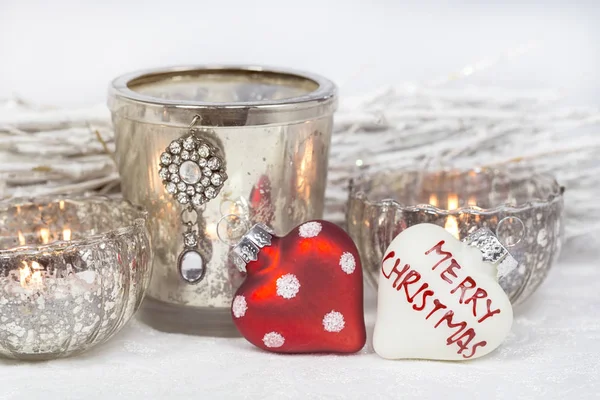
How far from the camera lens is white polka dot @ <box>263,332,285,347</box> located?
82 centimetres

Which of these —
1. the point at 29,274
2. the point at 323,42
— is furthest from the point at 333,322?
the point at 323,42

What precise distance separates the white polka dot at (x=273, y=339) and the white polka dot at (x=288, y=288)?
4 cm

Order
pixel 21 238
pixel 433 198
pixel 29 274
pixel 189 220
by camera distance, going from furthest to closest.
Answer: pixel 433 198 < pixel 21 238 < pixel 189 220 < pixel 29 274

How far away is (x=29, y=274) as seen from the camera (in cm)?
76

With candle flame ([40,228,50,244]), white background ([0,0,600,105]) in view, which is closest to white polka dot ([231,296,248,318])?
candle flame ([40,228,50,244])

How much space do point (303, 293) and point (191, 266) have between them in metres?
0.12

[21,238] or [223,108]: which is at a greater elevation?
[223,108]

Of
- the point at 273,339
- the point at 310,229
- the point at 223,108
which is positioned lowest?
the point at 273,339

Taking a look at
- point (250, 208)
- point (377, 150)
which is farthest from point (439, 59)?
point (250, 208)

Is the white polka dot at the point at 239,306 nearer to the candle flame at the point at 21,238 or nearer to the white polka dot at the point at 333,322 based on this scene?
the white polka dot at the point at 333,322

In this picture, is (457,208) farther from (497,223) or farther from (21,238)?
(21,238)

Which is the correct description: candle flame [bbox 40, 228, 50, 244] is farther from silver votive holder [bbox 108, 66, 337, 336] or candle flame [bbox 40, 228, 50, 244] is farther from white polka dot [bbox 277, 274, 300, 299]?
white polka dot [bbox 277, 274, 300, 299]

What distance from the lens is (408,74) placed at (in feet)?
3.81

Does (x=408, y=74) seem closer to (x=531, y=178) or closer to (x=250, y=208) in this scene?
(x=531, y=178)
